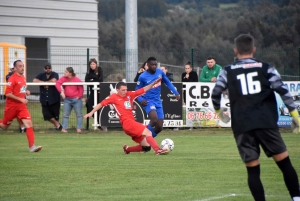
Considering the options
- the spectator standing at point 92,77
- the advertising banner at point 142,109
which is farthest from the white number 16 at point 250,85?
the spectator standing at point 92,77

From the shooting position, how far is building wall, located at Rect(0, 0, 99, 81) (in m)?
32.4

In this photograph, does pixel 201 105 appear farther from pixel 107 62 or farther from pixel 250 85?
pixel 250 85

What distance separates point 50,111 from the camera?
66.7 ft

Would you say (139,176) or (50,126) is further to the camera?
(50,126)

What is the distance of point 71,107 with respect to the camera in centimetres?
2012

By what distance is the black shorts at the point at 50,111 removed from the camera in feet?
66.4

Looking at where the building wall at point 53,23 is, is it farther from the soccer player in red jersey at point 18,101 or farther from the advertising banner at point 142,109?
the soccer player in red jersey at point 18,101

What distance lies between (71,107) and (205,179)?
415 inches

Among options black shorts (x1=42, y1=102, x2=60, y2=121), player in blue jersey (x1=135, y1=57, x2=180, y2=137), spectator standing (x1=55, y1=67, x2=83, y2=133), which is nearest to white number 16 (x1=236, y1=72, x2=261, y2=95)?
player in blue jersey (x1=135, y1=57, x2=180, y2=137)

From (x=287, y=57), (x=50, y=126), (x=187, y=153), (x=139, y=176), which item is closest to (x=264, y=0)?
(x=287, y=57)

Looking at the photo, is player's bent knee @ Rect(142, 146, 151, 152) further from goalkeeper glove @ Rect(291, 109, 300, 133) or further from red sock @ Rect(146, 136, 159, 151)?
goalkeeper glove @ Rect(291, 109, 300, 133)

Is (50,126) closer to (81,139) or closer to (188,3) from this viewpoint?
(81,139)

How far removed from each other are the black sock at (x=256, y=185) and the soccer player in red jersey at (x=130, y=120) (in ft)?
20.1

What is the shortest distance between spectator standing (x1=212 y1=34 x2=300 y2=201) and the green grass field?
3.12 ft
